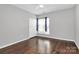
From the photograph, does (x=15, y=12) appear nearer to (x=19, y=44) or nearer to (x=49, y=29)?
(x=19, y=44)

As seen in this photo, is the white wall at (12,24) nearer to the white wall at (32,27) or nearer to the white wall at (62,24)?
the white wall at (32,27)

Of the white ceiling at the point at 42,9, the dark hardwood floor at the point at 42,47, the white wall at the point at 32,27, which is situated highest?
the white ceiling at the point at 42,9

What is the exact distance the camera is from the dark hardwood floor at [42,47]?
4.41 feet

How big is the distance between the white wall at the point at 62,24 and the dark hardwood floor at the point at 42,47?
0.11 metres

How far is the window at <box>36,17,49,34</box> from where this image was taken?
1.45 m

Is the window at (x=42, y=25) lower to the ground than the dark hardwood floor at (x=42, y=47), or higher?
higher

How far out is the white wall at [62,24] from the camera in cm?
136

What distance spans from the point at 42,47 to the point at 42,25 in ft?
1.28

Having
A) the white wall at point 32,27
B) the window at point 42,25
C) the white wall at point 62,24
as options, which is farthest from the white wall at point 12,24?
the white wall at point 62,24

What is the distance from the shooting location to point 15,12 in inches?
54.4

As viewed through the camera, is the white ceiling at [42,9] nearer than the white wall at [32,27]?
Yes

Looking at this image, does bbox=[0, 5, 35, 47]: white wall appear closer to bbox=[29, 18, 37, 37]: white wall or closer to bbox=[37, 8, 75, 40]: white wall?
bbox=[29, 18, 37, 37]: white wall

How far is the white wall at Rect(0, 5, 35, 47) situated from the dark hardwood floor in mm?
115
